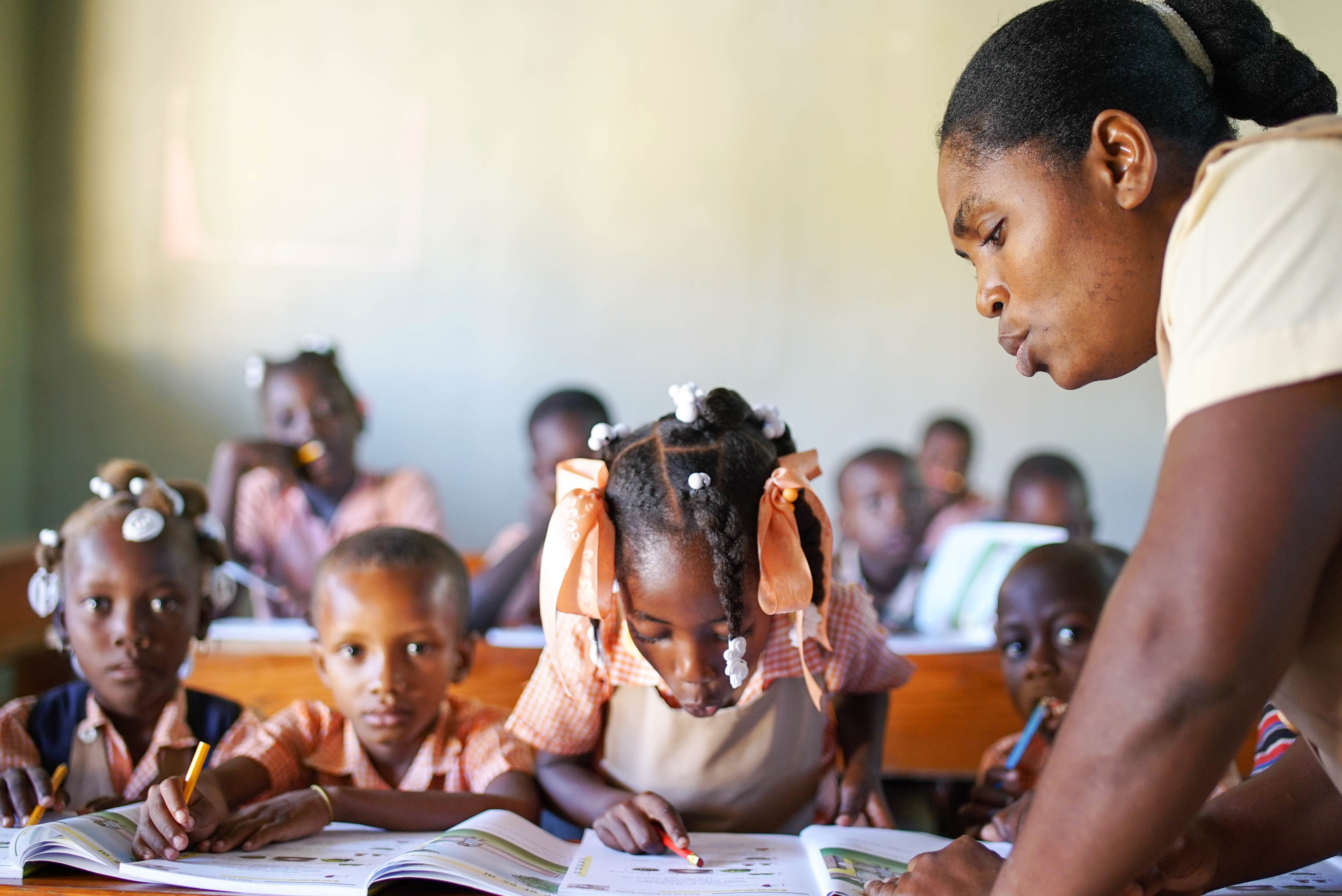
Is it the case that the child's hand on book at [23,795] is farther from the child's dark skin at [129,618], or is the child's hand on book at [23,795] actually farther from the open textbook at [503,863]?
the child's dark skin at [129,618]

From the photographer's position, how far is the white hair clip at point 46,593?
1574mm

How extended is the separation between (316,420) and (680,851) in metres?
2.45

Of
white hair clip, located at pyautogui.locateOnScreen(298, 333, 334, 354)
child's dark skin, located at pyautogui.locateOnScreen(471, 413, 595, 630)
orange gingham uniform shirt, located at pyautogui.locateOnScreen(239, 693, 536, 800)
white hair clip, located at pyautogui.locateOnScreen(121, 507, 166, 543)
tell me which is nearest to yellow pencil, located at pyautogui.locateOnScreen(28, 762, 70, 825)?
orange gingham uniform shirt, located at pyautogui.locateOnScreen(239, 693, 536, 800)

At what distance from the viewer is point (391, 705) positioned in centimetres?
147

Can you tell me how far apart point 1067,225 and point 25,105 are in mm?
4925

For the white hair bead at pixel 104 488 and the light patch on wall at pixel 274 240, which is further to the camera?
the light patch on wall at pixel 274 240

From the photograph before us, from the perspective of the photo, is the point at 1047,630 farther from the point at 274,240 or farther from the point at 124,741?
the point at 274,240

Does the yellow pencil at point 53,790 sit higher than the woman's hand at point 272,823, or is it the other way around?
the woman's hand at point 272,823

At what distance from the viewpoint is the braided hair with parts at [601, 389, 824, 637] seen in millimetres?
1289

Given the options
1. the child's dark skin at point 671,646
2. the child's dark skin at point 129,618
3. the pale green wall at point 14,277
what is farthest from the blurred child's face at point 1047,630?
the pale green wall at point 14,277

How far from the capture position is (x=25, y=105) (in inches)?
178

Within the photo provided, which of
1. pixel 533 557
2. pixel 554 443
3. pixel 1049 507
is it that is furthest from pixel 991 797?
pixel 1049 507

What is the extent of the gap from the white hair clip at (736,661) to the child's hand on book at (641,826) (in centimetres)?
16

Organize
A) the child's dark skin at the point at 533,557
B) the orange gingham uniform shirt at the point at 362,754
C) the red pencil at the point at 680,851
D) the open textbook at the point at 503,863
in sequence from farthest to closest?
the child's dark skin at the point at 533,557 → the orange gingham uniform shirt at the point at 362,754 → the red pencil at the point at 680,851 → the open textbook at the point at 503,863
